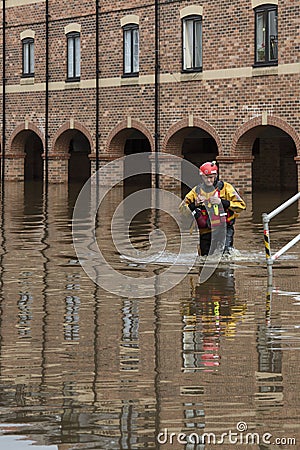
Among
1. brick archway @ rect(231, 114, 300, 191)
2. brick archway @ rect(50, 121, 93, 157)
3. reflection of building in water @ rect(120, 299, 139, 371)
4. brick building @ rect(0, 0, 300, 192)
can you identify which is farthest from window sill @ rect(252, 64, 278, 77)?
reflection of building in water @ rect(120, 299, 139, 371)

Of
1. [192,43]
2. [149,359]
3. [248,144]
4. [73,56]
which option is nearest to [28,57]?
[73,56]

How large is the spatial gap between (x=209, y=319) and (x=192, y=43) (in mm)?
22487

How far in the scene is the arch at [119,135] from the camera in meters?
34.1

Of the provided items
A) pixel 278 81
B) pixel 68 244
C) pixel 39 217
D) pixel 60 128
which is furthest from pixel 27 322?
pixel 60 128

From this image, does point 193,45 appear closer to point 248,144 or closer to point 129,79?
point 129,79

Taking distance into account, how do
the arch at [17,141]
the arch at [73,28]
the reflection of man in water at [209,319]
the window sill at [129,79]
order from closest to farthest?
the reflection of man in water at [209,319], the window sill at [129,79], the arch at [73,28], the arch at [17,141]

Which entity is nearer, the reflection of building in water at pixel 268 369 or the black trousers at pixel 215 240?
the reflection of building in water at pixel 268 369

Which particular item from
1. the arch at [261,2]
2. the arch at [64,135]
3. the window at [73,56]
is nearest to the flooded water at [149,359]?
the arch at [261,2]

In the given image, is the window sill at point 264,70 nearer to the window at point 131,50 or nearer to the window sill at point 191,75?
the window sill at point 191,75

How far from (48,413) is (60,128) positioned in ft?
100

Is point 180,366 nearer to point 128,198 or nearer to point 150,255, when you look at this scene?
point 150,255

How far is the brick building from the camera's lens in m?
30.0

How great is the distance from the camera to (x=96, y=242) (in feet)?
59.9

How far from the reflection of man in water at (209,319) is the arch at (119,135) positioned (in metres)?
20.5
